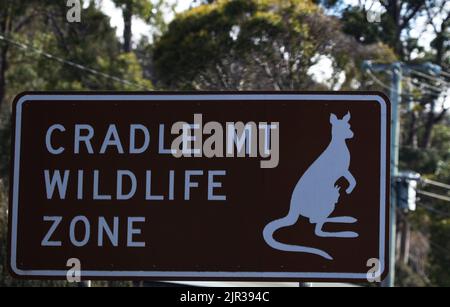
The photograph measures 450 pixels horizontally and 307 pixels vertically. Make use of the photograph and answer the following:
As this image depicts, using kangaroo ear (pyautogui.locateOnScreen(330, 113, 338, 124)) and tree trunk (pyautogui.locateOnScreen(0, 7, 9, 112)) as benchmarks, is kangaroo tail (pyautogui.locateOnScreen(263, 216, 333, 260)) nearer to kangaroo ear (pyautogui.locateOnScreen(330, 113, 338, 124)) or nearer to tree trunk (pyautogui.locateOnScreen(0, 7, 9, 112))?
kangaroo ear (pyautogui.locateOnScreen(330, 113, 338, 124))

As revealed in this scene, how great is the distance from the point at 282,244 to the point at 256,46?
22.1m

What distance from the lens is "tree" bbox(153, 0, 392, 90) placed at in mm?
25656

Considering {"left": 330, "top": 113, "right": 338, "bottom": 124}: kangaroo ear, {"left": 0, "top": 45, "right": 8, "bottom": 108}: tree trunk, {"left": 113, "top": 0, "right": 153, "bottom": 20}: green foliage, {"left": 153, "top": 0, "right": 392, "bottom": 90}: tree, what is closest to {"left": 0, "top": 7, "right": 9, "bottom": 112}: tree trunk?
{"left": 0, "top": 45, "right": 8, "bottom": 108}: tree trunk

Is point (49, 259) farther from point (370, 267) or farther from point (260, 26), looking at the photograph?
point (260, 26)

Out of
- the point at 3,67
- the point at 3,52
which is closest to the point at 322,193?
the point at 3,52

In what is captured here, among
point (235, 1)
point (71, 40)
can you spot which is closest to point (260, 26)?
point (235, 1)

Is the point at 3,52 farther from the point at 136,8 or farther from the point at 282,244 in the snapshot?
the point at 282,244

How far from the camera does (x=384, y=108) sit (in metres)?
4.06

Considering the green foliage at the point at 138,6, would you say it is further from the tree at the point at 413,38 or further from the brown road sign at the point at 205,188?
the brown road sign at the point at 205,188

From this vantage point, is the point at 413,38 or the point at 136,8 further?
the point at 413,38

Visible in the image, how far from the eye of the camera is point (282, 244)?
3.99 metres

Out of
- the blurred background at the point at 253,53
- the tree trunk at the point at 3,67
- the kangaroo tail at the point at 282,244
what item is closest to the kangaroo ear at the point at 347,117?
the kangaroo tail at the point at 282,244

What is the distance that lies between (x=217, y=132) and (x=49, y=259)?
902 mm
